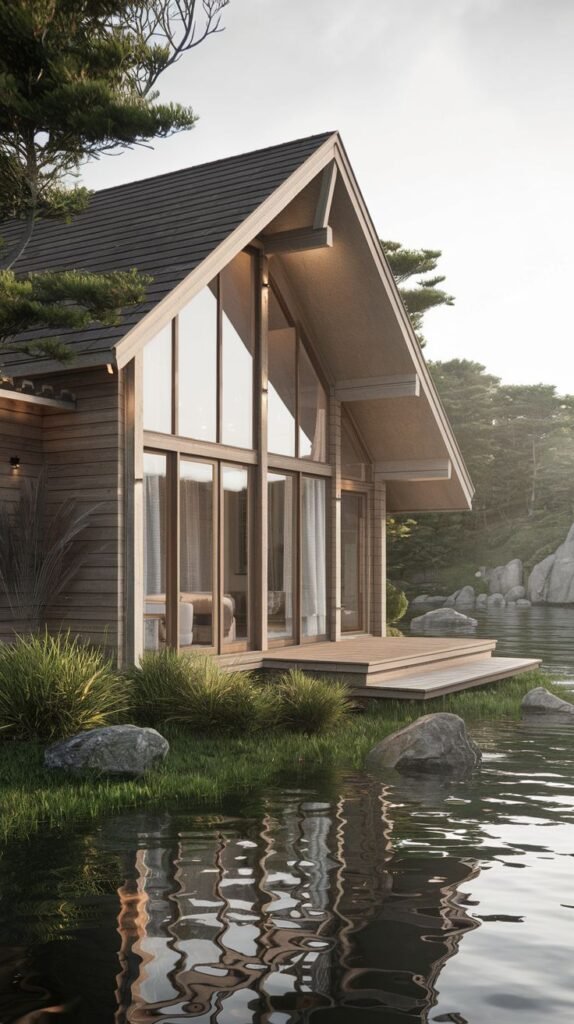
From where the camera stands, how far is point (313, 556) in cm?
1418

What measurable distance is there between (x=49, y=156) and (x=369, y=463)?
26.4 ft

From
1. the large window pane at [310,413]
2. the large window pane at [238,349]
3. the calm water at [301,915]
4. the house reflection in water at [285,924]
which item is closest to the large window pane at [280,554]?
the large window pane at [310,413]

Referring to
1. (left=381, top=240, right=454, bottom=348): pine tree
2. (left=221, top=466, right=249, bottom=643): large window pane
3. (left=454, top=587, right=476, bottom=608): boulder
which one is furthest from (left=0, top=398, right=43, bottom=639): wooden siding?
(left=454, top=587, right=476, bottom=608): boulder

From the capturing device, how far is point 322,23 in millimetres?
14156

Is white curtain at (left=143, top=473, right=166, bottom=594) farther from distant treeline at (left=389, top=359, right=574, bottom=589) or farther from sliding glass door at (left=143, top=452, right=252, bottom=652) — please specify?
distant treeline at (left=389, top=359, right=574, bottom=589)

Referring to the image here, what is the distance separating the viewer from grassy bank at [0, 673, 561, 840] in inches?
264

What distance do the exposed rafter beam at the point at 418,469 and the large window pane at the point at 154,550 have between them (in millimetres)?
5827

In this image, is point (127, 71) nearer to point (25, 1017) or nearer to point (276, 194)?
point (276, 194)

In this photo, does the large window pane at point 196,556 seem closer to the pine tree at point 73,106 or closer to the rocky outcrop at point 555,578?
the pine tree at point 73,106

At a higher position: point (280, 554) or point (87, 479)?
point (87, 479)

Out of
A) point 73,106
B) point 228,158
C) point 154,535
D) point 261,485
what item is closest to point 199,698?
point 154,535

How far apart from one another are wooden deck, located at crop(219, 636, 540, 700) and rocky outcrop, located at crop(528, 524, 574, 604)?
32.2 metres

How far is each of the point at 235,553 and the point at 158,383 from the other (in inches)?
92.1

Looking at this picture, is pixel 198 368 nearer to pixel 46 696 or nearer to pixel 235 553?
pixel 235 553
